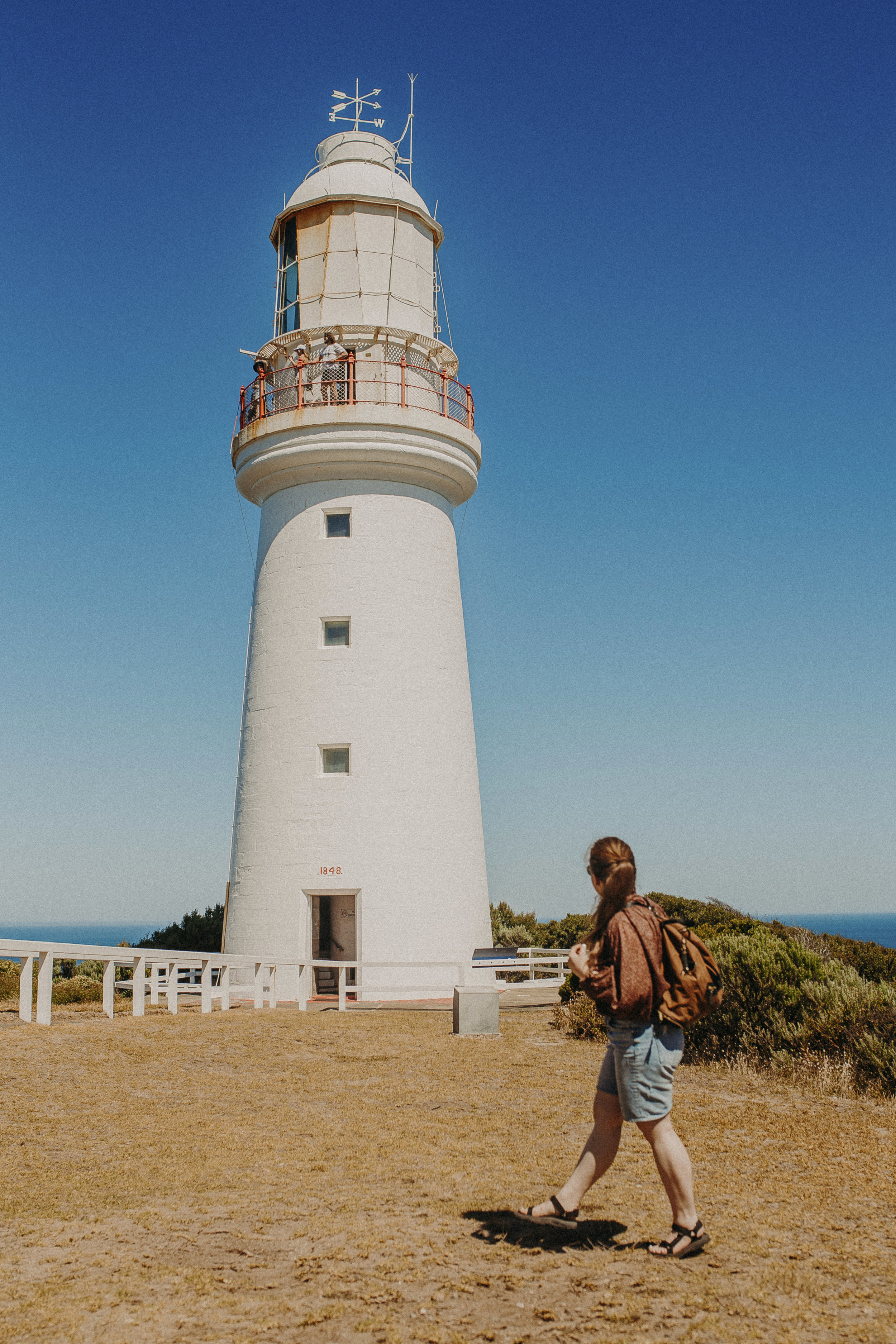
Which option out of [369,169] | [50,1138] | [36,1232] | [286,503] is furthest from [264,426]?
[36,1232]

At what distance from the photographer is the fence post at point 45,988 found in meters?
11.8

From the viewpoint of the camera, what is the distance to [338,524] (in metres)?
21.0

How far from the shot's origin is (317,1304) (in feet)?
16.1

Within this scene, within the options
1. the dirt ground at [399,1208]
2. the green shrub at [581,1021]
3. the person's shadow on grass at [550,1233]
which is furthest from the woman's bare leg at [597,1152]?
the green shrub at [581,1021]

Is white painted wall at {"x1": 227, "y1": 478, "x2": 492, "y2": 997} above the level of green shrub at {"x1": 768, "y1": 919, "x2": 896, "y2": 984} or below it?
above

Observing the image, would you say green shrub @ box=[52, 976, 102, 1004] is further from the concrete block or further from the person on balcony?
the person on balcony

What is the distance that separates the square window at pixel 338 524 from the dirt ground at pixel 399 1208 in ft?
36.6

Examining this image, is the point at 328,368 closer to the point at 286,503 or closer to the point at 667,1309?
the point at 286,503

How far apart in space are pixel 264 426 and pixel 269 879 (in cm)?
828

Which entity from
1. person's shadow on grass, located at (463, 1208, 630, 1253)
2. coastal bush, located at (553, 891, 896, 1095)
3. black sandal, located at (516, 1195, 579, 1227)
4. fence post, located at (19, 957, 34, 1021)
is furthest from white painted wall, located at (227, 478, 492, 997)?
black sandal, located at (516, 1195, 579, 1227)

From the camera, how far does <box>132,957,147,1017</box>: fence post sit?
1395cm

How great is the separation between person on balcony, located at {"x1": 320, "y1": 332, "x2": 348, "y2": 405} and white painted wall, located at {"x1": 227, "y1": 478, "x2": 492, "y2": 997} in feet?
5.23

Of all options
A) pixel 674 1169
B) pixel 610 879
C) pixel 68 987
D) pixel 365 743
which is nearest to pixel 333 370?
pixel 365 743

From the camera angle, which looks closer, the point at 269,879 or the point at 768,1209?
the point at 768,1209
